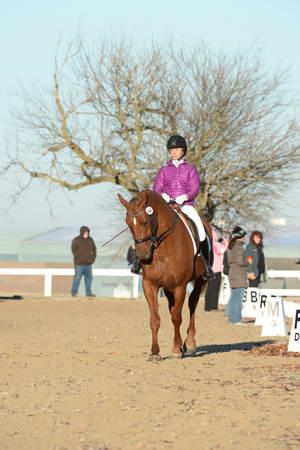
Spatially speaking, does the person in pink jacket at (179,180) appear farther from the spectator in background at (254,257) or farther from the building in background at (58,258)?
the building in background at (58,258)

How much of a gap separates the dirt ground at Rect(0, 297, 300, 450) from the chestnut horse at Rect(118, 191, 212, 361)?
0.70 metres

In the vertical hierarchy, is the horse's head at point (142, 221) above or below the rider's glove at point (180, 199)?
below

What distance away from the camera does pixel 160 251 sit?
12562 mm

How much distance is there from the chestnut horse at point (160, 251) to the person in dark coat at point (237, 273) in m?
7.45

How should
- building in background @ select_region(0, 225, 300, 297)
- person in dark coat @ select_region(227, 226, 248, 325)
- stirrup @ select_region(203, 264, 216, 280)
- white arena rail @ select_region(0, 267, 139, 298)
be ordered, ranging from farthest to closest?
building in background @ select_region(0, 225, 300, 297) < white arena rail @ select_region(0, 267, 139, 298) < person in dark coat @ select_region(227, 226, 248, 325) < stirrup @ select_region(203, 264, 216, 280)

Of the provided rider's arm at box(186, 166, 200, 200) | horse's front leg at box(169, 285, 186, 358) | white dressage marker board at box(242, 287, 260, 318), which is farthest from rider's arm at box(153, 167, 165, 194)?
white dressage marker board at box(242, 287, 260, 318)

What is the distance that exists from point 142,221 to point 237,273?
9.10m

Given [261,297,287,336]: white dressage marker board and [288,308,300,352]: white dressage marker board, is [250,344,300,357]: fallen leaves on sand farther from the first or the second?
[261,297,287,336]: white dressage marker board

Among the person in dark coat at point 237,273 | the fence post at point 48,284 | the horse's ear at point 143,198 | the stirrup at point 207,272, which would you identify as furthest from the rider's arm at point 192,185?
the fence post at point 48,284

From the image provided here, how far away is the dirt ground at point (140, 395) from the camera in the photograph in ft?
23.9

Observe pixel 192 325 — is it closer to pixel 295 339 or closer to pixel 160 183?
pixel 295 339

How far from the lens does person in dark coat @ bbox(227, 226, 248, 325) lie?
20.8m

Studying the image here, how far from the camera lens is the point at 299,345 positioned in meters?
14.0

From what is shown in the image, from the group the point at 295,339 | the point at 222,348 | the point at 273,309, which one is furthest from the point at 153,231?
the point at 273,309
